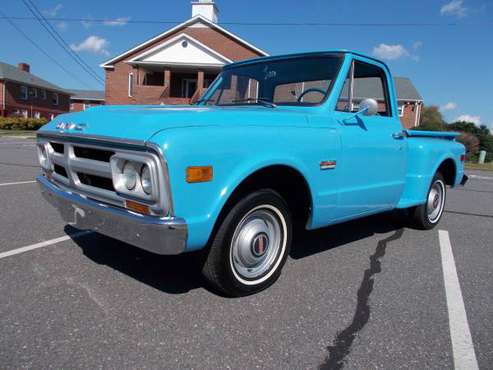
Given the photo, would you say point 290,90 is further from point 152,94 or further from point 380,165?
point 152,94

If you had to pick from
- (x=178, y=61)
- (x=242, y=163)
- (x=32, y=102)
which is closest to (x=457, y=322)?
(x=242, y=163)

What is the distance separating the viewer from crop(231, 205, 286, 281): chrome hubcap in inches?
116

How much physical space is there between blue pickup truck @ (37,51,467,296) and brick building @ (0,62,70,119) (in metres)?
41.1

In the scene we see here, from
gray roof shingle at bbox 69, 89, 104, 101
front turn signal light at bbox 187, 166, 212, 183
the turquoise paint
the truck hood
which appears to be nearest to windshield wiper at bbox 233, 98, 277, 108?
the turquoise paint

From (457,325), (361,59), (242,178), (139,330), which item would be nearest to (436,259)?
(457,325)

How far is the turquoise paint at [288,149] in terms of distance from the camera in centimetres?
244

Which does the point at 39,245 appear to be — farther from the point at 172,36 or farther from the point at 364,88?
the point at 172,36

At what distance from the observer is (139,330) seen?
8.10 ft

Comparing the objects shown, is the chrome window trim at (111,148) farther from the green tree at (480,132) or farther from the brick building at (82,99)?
the brick building at (82,99)

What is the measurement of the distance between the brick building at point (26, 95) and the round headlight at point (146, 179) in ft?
139

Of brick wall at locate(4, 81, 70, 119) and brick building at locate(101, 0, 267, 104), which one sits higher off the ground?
brick building at locate(101, 0, 267, 104)

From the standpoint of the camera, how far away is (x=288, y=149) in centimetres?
302

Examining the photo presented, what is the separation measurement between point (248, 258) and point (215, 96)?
2.12 m

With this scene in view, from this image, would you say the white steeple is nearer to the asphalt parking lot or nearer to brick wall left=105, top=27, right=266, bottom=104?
brick wall left=105, top=27, right=266, bottom=104
